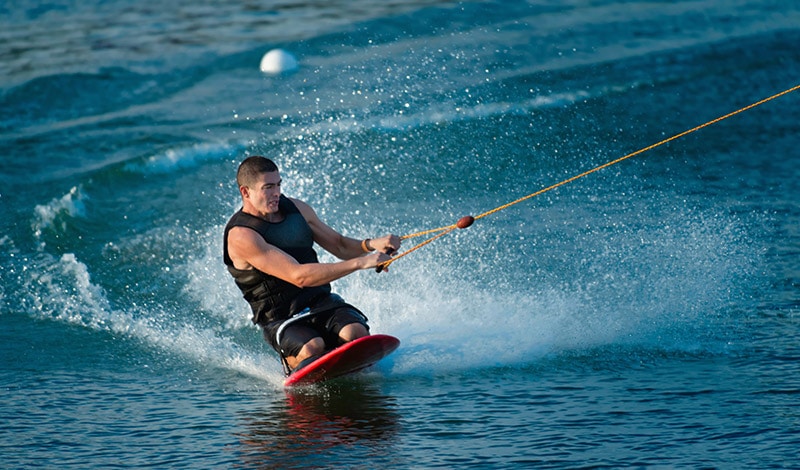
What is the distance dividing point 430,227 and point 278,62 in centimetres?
545

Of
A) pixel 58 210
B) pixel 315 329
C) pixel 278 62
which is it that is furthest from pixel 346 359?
pixel 278 62

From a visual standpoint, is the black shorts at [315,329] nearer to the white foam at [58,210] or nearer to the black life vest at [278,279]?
the black life vest at [278,279]

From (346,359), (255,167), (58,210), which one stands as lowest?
(346,359)

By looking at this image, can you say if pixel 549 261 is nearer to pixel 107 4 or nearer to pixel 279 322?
pixel 279 322

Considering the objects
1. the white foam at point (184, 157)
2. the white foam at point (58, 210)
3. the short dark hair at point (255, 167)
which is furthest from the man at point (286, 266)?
the white foam at point (184, 157)

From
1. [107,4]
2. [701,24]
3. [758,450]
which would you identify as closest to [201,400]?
[758,450]

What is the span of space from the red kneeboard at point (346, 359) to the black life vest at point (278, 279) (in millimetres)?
418

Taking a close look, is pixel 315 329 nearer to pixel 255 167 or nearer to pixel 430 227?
pixel 255 167

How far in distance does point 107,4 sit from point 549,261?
13.4m

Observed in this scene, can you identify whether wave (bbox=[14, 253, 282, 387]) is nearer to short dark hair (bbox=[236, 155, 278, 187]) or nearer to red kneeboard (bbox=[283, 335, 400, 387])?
red kneeboard (bbox=[283, 335, 400, 387])

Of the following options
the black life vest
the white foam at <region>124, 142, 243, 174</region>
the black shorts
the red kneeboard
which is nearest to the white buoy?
the white foam at <region>124, 142, 243, 174</region>

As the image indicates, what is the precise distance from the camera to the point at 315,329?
20.5ft

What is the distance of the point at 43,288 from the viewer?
831cm

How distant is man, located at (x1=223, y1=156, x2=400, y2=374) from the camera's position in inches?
233
